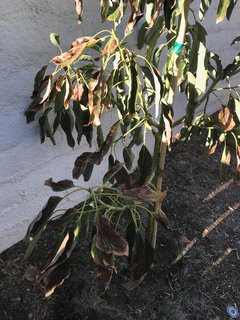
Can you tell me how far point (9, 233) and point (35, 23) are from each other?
102cm

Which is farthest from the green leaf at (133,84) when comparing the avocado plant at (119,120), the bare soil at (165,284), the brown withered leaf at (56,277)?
the bare soil at (165,284)

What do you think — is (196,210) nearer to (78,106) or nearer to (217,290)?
(217,290)

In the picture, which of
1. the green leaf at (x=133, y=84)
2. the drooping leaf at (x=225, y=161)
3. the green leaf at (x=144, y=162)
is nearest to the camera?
the green leaf at (x=133, y=84)

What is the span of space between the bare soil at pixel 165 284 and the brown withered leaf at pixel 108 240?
751mm

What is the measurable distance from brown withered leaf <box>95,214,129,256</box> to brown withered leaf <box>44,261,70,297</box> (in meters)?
0.17

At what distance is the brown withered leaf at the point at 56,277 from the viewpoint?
0.97m

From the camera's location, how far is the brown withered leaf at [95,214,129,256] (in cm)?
88

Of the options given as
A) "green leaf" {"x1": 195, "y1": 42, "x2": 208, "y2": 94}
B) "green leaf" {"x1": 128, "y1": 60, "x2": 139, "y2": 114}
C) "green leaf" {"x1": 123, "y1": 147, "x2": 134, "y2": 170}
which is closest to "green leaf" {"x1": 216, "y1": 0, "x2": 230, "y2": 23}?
"green leaf" {"x1": 195, "y1": 42, "x2": 208, "y2": 94}

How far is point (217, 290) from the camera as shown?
1649 mm

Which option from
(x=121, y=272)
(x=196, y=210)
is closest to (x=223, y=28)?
(x=196, y=210)

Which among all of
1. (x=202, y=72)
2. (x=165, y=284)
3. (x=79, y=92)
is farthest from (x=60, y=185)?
(x=165, y=284)

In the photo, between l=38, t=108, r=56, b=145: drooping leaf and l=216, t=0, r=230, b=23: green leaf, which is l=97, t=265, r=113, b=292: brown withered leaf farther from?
l=216, t=0, r=230, b=23: green leaf

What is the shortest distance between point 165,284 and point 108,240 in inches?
34.2

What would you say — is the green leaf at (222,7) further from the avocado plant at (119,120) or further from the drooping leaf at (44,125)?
the drooping leaf at (44,125)
